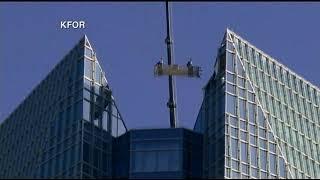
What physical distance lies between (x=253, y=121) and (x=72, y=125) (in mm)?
17337

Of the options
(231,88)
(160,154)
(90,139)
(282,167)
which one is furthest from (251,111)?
(90,139)

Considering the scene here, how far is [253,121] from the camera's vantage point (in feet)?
387

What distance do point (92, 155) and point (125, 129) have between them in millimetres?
8559

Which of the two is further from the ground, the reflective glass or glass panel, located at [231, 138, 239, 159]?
the reflective glass

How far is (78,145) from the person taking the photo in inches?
4626

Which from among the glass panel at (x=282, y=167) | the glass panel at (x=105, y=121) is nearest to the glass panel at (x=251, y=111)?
the glass panel at (x=282, y=167)

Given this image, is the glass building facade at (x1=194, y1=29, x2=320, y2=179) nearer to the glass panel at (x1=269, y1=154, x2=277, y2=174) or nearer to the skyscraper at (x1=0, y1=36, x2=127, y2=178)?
the glass panel at (x1=269, y1=154, x2=277, y2=174)

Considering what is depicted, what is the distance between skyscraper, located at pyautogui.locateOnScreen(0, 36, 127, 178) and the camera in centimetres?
11819

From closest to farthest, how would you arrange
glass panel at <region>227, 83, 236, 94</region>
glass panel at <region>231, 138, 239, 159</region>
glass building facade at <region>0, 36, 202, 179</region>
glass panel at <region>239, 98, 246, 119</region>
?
glass panel at <region>231, 138, 239, 159</region>, glass building facade at <region>0, 36, 202, 179</region>, glass panel at <region>239, 98, 246, 119</region>, glass panel at <region>227, 83, 236, 94</region>

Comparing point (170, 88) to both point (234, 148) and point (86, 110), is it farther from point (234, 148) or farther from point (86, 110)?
point (234, 148)

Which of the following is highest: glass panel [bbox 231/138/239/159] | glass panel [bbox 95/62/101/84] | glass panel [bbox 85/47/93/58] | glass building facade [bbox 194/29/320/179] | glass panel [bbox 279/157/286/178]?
glass panel [bbox 85/47/93/58]

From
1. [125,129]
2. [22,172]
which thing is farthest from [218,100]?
[22,172]

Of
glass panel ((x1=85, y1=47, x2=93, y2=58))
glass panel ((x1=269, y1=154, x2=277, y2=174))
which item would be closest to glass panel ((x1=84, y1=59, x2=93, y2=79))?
glass panel ((x1=85, y1=47, x2=93, y2=58))

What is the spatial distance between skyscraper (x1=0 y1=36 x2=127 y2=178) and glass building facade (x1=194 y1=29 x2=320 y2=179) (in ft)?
31.2
